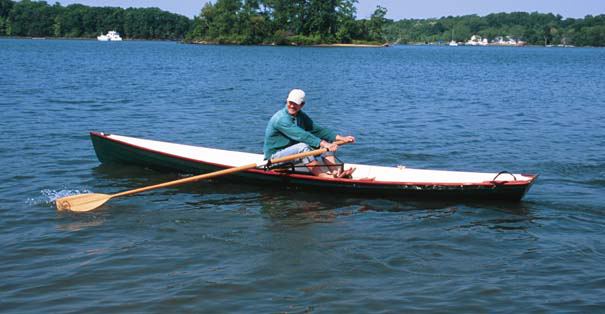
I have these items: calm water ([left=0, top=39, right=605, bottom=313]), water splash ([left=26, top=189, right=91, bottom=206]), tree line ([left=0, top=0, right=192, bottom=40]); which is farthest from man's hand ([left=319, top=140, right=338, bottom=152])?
tree line ([left=0, top=0, right=192, bottom=40])

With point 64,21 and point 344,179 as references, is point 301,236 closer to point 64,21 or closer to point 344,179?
point 344,179

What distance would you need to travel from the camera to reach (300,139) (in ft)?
35.9

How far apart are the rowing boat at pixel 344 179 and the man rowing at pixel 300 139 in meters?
0.28

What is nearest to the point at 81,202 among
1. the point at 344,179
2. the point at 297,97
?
the point at 297,97

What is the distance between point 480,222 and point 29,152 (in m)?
9.89

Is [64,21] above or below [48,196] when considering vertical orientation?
above

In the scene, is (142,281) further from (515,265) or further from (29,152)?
(29,152)

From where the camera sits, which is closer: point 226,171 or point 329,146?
point 329,146

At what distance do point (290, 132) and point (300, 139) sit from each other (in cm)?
21

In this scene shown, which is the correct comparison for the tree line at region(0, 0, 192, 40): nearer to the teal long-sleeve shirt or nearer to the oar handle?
the teal long-sleeve shirt

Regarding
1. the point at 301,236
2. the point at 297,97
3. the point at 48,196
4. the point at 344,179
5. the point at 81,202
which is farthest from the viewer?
the point at 48,196

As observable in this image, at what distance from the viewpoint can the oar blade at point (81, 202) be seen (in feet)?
33.5

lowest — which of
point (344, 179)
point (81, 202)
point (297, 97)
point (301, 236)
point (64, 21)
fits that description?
point (301, 236)

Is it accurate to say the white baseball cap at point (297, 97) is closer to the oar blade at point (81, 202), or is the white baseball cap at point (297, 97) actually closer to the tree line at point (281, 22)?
the oar blade at point (81, 202)
